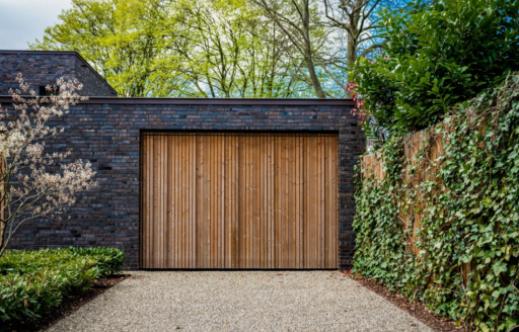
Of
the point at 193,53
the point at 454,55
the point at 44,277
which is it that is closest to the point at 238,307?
the point at 44,277

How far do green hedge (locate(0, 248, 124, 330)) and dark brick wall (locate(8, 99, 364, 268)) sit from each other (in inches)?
32.6

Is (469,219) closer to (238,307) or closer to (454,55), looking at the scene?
(454,55)

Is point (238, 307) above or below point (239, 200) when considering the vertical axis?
below

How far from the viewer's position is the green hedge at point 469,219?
3.48 metres

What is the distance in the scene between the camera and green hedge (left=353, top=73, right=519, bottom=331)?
3477mm

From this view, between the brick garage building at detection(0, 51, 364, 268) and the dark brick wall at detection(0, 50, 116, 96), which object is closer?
the brick garage building at detection(0, 51, 364, 268)

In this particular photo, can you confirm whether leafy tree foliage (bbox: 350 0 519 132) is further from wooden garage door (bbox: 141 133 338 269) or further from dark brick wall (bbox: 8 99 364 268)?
wooden garage door (bbox: 141 133 338 269)

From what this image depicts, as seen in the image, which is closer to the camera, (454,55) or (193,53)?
(454,55)

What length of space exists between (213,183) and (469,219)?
4857 mm

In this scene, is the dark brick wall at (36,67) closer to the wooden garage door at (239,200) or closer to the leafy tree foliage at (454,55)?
the wooden garage door at (239,200)

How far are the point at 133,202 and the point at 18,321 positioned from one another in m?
3.92

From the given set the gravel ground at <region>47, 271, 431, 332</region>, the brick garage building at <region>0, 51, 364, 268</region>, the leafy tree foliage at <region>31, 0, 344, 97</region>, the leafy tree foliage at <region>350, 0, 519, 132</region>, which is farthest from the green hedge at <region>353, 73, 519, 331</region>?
the leafy tree foliage at <region>31, 0, 344, 97</region>

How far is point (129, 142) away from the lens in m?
8.16

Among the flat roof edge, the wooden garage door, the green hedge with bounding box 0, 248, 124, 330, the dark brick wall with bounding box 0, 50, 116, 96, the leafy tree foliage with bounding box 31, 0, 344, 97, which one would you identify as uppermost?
the leafy tree foliage with bounding box 31, 0, 344, 97
